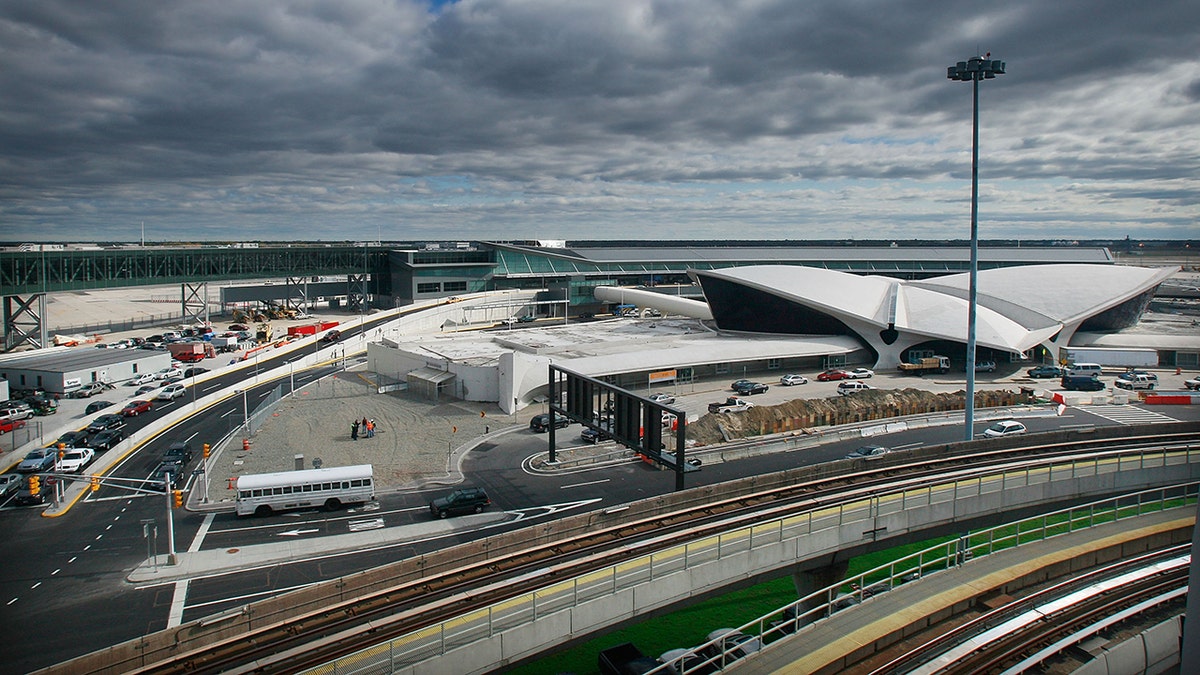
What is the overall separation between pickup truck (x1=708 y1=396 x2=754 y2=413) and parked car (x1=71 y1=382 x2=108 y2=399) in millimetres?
26300

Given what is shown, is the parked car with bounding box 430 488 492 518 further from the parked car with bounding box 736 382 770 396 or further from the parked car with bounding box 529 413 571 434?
the parked car with bounding box 736 382 770 396

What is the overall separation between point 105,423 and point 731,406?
24338 mm

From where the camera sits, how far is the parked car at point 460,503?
1906 centimetres

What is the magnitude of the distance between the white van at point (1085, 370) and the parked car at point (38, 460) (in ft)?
135

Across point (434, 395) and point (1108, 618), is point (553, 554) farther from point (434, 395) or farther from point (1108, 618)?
point (434, 395)

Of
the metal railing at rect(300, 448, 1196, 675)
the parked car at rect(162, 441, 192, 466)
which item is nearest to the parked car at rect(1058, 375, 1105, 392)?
the metal railing at rect(300, 448, 1196, 675)

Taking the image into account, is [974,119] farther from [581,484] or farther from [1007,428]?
[581,484]

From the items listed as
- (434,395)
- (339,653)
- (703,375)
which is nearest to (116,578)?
(339,653)

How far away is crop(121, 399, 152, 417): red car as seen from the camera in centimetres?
2910

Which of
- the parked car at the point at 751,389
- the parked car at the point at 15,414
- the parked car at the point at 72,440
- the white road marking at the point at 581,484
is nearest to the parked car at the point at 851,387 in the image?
the parked car at the point at 751,389

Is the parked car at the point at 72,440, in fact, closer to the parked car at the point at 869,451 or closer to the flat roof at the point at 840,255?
the parked car at the point at 869,451

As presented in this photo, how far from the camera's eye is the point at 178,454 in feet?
77.0

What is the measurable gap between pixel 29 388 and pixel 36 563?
10.7 metres

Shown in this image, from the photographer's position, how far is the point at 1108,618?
9.55 m
